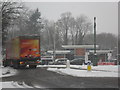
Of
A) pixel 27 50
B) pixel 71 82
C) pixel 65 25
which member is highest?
pixel 65 25

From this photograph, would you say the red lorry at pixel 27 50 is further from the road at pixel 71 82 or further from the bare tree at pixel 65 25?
the bare tree at pixel 65 25

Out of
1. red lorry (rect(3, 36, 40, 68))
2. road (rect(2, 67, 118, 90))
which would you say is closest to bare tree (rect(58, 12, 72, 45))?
red lorry (rect(3, 36, 40, 68))

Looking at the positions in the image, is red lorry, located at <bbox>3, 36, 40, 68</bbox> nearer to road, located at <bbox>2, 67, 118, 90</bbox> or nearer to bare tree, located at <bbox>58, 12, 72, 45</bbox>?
road, located at <bbox>2, 67, 118, 90</bbox>

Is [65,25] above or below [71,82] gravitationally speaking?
above

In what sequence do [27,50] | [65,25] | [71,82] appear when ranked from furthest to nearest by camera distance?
1. [65,25]
2. [27,50]
3. [71,82]

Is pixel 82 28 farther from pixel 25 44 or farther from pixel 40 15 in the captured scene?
pixel 25 44

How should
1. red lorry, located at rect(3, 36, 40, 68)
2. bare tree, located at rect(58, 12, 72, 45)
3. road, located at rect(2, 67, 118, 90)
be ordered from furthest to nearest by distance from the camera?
1. bare tree, located at rect(58, 12, 72, 45)
2. red lorry, located at rect(3, 36, 40, 68)
3. road, located at rect(2, 67, 118, 90)

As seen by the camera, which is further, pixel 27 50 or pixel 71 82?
pixel 27 50

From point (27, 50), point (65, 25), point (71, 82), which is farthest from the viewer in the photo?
point (65, 25)

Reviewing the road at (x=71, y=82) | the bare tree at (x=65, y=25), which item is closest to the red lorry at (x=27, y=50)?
the road at (x=71, y=82)

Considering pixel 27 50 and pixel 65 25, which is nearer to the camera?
pixel 27 50

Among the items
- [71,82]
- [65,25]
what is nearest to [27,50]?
[71,82]

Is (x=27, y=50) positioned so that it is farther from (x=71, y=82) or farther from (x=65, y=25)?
(x=65, y=25)

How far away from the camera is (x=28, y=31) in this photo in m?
94.2
